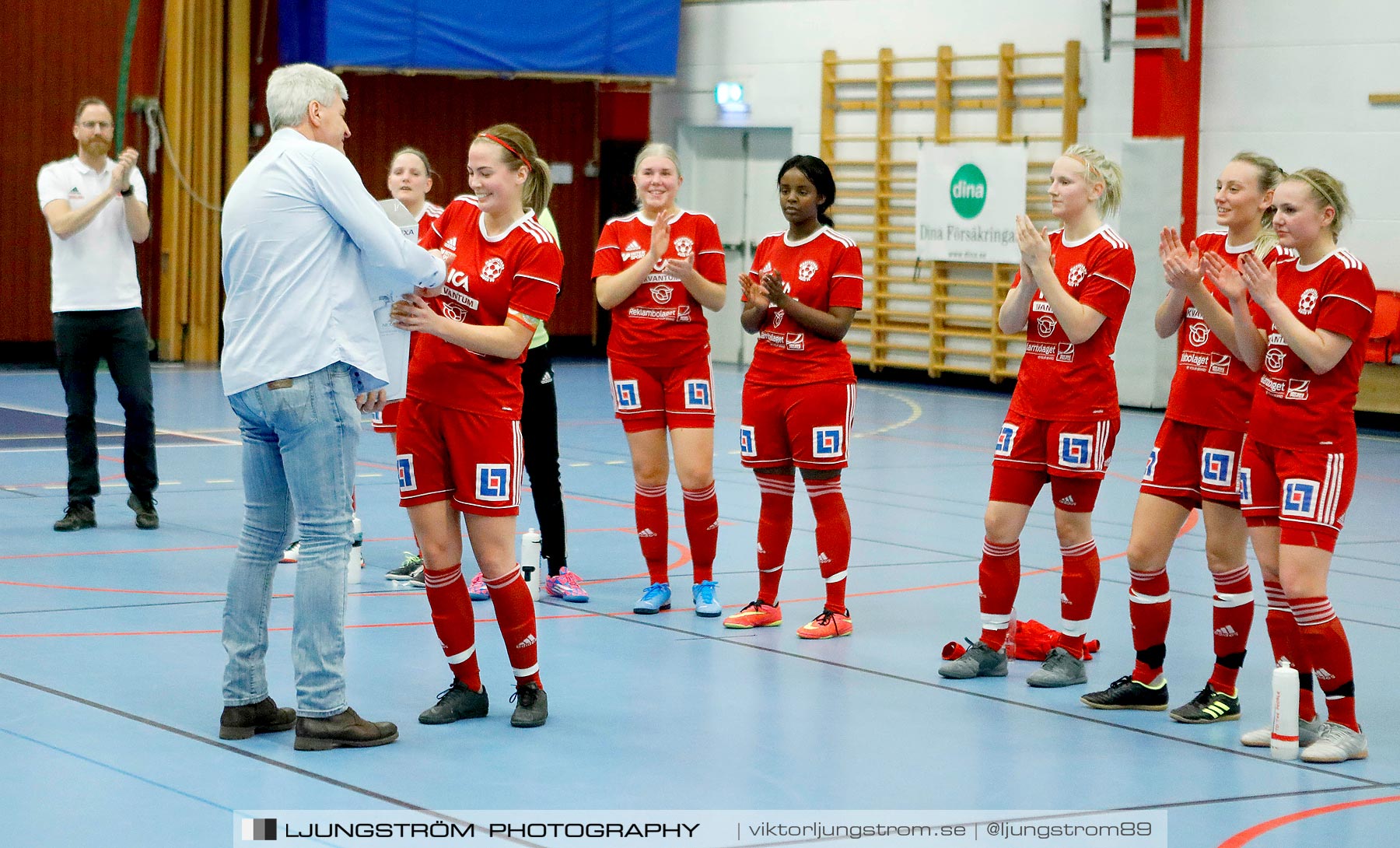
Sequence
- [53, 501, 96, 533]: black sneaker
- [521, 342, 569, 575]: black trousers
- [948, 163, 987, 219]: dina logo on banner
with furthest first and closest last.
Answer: [948, 163, 987, 219]: dina logo on banner
[53, 501, 96, 533]: black sneaker
[521, 342, 569, 575]: black trousers

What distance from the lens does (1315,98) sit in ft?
45.9

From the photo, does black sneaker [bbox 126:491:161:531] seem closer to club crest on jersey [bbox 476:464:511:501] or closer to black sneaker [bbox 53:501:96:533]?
black sneaker [bbox 53:501:96:533]

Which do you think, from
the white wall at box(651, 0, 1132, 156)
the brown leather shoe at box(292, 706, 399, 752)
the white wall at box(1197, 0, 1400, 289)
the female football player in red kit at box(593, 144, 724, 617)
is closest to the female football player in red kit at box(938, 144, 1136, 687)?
the female football player in red kit at box(593, 144, 724, 617)

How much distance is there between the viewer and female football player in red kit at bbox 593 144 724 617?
21.7 ft

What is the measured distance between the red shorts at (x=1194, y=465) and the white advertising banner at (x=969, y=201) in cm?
1086

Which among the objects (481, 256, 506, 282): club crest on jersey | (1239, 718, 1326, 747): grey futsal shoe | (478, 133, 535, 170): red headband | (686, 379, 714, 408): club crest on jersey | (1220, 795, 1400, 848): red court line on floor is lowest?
(1220, 795, 1400, 848): red court line on floor

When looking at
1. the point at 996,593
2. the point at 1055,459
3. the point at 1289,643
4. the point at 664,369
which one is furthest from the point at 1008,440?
the point at 664,369

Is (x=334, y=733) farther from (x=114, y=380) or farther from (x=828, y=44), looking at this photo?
(x=828, y=44)

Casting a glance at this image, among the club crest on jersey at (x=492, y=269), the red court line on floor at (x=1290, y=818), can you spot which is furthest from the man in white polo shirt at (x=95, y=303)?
the red court line on floor at (x=1290, y=818)

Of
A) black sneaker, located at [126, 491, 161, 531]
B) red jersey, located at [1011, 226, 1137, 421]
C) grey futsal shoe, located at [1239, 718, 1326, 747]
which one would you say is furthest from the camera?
black sneaker, located at [126, 491, 161, 531]

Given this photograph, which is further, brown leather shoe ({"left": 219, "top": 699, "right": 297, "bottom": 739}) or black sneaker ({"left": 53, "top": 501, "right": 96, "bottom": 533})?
black sneaker ({"left": 53, "top": 501, "right": 96, "bottom": 533})

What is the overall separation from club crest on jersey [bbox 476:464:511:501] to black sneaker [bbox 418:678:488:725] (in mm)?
582

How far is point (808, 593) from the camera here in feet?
23.2

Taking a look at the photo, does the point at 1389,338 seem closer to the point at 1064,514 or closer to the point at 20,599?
the point at 1064,514
